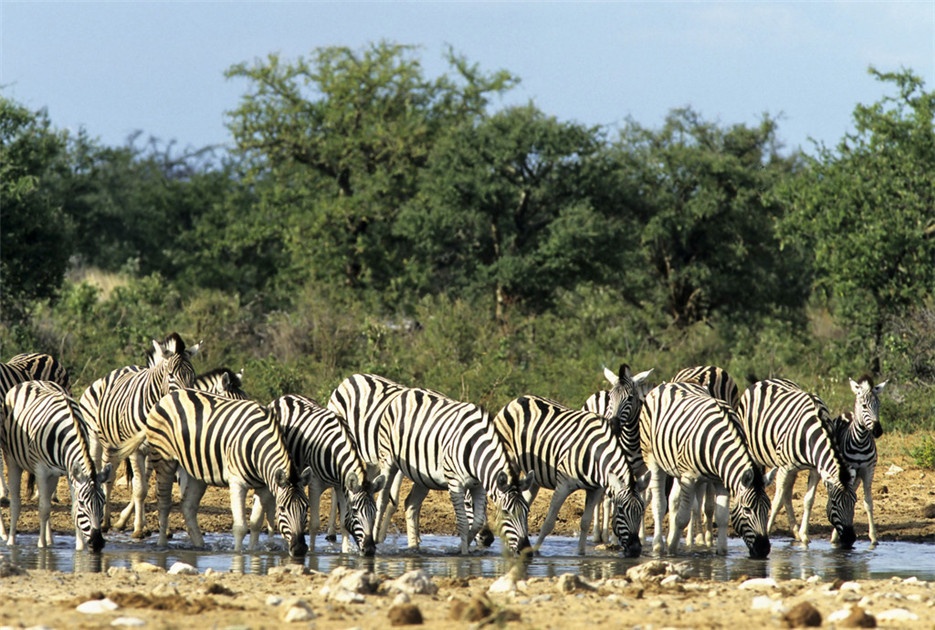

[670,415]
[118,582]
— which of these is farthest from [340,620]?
[670,415]

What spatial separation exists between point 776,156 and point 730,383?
23.1 metres

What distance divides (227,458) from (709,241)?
22.0 metres

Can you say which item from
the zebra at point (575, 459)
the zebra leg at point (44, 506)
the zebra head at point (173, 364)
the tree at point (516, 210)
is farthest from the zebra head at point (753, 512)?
the tree at point (516, 210)

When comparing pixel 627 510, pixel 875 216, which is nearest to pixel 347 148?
pixel 875 216

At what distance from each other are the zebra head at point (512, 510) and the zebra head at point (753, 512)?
1870mm

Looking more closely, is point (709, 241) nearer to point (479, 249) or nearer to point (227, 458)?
point (479, 249)

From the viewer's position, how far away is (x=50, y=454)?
1155 cm

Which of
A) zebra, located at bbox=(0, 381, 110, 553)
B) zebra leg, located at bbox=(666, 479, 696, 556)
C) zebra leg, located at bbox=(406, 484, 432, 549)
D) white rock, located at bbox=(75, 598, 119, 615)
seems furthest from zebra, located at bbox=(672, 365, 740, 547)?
white rock, located at bbox=(75, 598, 119, 615)

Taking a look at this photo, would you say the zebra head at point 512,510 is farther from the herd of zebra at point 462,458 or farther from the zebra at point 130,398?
the zebra at point 130,398

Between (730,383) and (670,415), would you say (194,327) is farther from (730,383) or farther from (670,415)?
(670,415)

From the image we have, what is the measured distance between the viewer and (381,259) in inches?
1289

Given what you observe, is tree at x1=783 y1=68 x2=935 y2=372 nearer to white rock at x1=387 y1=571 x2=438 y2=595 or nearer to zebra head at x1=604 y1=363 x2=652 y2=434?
zebra head at x1=604 y1=363 x2=652 y2=434

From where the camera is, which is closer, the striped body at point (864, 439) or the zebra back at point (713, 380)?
the striped body at point (864, 439)

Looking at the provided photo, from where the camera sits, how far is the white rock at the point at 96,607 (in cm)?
730
